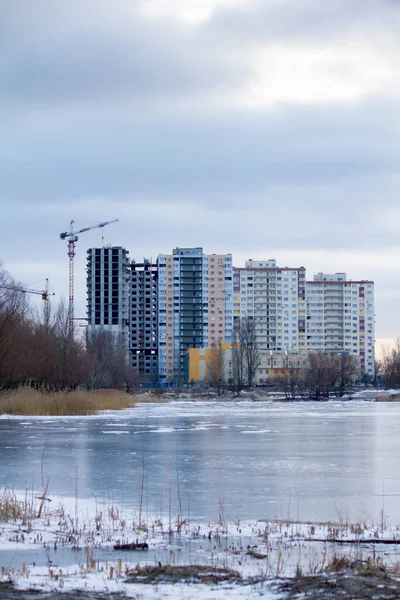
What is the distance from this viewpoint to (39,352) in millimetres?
57594

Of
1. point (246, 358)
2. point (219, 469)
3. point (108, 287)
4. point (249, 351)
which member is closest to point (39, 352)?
point (219, 469)

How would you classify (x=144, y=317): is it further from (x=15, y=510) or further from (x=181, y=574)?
(x=181, y=574)

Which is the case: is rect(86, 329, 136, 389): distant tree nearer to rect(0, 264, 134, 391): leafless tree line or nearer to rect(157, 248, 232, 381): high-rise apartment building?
rect(0, 264, 134, 391): leafless tree line

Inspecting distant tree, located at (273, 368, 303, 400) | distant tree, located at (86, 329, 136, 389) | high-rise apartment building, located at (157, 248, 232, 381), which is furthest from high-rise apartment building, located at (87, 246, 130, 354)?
distant tree, located at (273, 368, 303, 400)

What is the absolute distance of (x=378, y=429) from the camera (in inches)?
1219

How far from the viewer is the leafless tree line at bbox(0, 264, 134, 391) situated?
50.4m

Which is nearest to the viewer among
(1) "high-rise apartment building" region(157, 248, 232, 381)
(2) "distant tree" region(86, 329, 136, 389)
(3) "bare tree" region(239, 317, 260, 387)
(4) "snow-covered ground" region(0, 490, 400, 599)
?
(4) "snow-covered ground" region(0, 490, 400, 599)

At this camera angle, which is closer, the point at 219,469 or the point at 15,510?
the point at 15,510

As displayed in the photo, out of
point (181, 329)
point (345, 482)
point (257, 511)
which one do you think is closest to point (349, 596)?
point (257, 511)

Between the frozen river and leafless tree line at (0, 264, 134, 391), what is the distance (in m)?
20.9

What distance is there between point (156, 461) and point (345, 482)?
5.38m

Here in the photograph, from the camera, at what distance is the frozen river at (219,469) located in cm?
1223

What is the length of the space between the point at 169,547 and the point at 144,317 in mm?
187371

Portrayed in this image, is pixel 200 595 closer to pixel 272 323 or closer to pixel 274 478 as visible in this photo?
pixel 274 478
